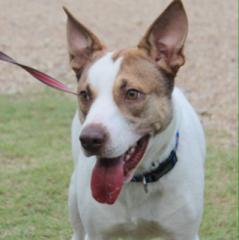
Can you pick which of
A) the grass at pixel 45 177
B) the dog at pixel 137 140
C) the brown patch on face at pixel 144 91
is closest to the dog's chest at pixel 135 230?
the dog at pixel 137 140

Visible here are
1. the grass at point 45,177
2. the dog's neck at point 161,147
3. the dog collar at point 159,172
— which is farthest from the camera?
the grass at point 45,177

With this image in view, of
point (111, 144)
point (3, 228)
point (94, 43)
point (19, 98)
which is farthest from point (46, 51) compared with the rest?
point (111, 144)

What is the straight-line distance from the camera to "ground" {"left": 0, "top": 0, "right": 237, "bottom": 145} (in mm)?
9914

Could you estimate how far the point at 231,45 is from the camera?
12414 mm

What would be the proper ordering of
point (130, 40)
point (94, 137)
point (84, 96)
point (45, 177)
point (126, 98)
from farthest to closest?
point (130, 40) < point (45, 177) < point (84, 96) < point (126, 98) < point (94, 137)

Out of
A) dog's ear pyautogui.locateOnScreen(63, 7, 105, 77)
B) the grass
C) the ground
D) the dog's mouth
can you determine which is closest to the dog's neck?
the dog's mouth

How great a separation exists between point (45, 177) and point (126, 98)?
3.09 metres

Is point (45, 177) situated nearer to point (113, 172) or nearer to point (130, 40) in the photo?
point (113, 172)

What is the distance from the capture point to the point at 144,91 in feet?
13.4

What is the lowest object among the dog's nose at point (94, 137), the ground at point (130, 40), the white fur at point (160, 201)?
the ground at point (130, 40)

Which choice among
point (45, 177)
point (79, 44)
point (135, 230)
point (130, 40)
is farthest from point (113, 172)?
point (130, 40)

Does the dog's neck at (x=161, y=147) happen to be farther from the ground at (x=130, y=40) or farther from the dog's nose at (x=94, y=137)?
the ground at (x=130, y=40)

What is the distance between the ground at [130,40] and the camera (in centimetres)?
991

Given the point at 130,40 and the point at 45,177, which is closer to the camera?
the point at 45,177
